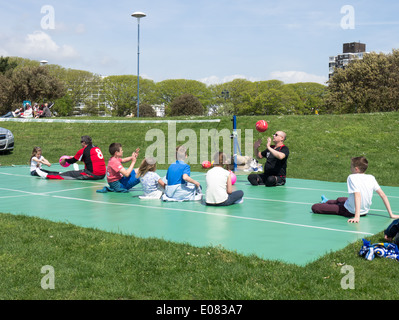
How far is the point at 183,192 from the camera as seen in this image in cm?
1098

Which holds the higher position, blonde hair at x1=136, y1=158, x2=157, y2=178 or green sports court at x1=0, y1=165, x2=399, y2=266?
blonde hair at x1=136, y1=158, x2=157, y2=178

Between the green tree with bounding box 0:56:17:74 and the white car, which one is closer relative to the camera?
the white car

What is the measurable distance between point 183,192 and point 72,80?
7427 cm

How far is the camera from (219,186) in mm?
10180

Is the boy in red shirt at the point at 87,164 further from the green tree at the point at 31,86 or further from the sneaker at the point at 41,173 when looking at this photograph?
the green tree at the point at 31,86

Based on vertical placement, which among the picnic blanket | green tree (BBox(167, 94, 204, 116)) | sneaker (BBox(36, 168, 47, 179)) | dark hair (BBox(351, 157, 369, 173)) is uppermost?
green tree (BBox(167, 94, 204, 116))

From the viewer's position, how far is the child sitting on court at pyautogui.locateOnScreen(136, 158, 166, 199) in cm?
1109

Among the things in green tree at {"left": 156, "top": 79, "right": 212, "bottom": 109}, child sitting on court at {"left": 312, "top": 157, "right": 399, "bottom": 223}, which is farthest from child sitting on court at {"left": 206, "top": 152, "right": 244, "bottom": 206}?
green tree at {"left": 156, "top": 79, "right": 212, "bottom": 109}

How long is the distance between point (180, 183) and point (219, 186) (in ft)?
4.00

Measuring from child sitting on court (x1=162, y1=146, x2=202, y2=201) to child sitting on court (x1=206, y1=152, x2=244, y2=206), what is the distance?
65cm

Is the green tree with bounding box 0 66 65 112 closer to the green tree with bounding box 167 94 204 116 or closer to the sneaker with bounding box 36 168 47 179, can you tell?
the green tree with bounding box 167 94 204 116

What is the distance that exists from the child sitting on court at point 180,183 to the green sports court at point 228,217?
26cm

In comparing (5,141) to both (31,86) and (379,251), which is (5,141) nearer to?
(379,251)
